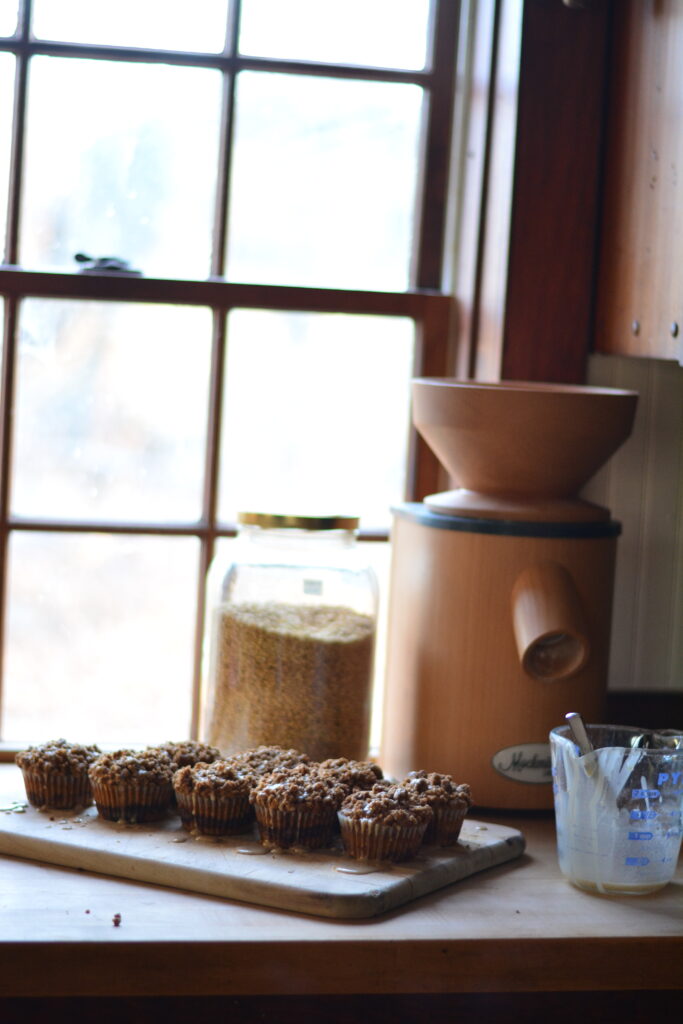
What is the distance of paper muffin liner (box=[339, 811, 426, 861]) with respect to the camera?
1.09 meters

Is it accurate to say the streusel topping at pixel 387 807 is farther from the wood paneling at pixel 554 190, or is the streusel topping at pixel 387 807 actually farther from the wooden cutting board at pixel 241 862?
the wood paneling at pixel 554 190

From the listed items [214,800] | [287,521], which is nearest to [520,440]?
[287,521]

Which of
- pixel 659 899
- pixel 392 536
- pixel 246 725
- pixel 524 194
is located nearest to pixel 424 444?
pixel 392 536

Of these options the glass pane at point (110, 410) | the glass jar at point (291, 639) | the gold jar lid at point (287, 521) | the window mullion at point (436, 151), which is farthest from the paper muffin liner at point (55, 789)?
the window mullion at point (436, 151)

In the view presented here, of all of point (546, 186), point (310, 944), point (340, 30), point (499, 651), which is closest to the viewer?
point (310, 944)

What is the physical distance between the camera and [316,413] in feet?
5.25

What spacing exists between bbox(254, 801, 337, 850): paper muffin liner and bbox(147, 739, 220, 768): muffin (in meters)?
0.13

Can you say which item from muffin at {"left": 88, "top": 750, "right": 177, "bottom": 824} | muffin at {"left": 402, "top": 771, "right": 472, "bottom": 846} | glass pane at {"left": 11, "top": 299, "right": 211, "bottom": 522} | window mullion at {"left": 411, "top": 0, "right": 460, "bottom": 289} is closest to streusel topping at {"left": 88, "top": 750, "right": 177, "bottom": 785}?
muffin at {"left": 88, "top": 750, "right": 177, "bottom": 824}

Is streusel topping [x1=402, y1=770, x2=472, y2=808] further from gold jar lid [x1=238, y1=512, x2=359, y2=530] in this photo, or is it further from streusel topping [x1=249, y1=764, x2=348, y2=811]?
gold jar lid [x1=238, y1=512, x2=359, y2=530]

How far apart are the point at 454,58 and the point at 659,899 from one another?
102cm

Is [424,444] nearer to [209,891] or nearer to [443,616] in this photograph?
[443,616]

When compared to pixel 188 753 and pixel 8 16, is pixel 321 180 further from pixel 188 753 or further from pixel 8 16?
pixel 188 753

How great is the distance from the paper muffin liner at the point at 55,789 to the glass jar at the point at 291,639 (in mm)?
208

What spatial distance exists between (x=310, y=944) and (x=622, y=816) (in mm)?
305
